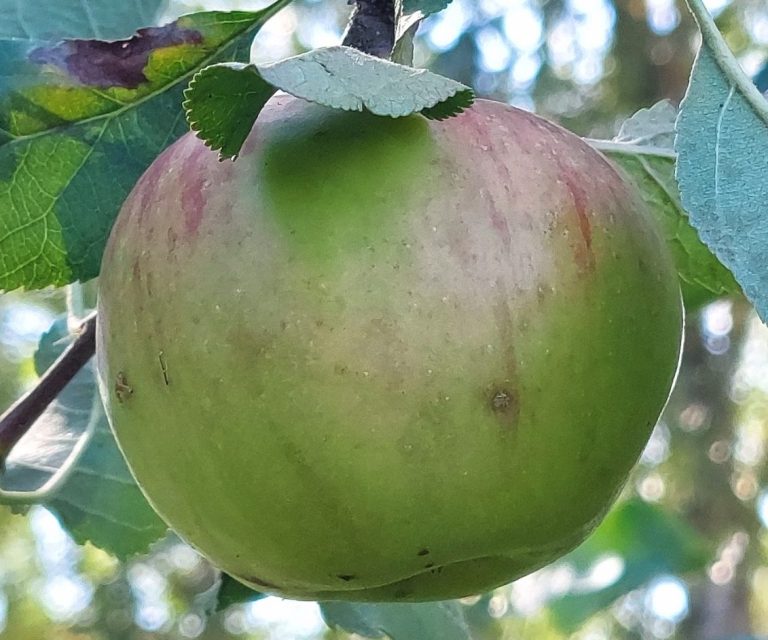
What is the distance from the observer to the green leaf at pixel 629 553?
1838 mm

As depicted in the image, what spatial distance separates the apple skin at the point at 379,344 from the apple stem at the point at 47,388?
23 cm

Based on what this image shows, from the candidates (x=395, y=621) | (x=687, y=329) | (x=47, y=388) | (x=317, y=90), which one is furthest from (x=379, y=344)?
(x=687, y=329)

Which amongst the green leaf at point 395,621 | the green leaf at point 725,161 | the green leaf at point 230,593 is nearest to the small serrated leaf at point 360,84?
the green leaf at point 725,161

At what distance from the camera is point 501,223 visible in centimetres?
51

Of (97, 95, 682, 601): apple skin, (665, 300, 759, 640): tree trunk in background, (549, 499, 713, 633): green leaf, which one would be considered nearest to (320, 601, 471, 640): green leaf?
(97, 95, 682, 601): apple skin

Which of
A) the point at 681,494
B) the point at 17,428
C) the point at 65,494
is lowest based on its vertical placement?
the point at 681,494

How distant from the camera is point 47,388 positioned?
0.80m

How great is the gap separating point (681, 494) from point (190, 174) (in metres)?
4.12

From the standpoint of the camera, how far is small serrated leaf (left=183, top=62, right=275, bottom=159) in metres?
0.50

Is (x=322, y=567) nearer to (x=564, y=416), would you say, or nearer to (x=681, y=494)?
(x=564, y=416)

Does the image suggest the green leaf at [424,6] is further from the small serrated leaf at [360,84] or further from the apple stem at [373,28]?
the small serrated leaf at [360,84]

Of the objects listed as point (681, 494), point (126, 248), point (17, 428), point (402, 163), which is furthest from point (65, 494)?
point (681, 494)

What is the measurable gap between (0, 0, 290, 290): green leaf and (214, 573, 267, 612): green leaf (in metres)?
0.27

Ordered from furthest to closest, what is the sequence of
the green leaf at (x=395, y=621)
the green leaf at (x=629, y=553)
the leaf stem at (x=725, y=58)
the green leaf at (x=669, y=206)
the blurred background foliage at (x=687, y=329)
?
the blurred background foliage at (x=687, y=329), the green leaf at (x=629, y=553), the green leaf at (x=395, y=621), the green leaf at (x=669, y=206), the leaf stem at (x=725, y=58)
